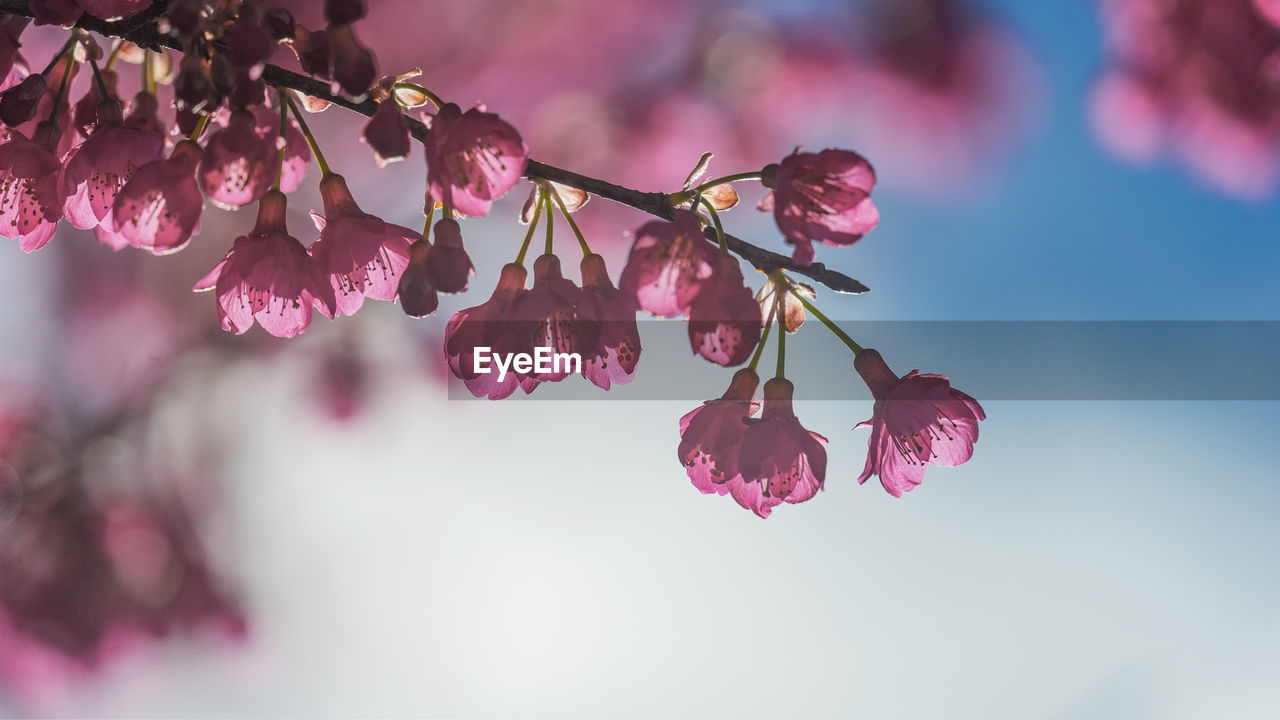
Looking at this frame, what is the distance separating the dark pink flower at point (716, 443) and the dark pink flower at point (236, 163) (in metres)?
0.20

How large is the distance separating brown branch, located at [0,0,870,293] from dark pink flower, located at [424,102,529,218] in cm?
2

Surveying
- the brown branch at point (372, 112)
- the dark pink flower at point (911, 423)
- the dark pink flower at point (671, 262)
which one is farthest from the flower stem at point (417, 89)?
the dark pink flower at point (911, 423)

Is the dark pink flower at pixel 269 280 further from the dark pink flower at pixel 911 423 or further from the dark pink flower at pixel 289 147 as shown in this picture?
the dark pink flower at pixel 911 423

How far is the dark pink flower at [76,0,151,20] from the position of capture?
28 centimetres

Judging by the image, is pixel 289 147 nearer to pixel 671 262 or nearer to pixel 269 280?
pixel 269 280

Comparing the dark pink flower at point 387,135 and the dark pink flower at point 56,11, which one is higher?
the dark pink flower at point 56,11

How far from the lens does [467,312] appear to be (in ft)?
1.03

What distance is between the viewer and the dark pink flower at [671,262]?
270 mm

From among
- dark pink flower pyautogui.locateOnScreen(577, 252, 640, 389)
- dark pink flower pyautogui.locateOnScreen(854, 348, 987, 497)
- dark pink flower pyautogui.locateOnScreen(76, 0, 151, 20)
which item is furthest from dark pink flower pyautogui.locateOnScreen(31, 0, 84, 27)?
dark pink flower pyautogui.locateOnScreen(854, 348, 987, 497)

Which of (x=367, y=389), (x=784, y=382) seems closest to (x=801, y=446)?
(x=784, y=382)

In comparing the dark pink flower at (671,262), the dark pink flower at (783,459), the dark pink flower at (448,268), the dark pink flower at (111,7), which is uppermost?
the dark pink flower at (111,7)

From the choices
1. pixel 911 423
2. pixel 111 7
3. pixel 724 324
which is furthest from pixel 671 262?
pixel 111 7

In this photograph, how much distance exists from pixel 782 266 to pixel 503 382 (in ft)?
0.43

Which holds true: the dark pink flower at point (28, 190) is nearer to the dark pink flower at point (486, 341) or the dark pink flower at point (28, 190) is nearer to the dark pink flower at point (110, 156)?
the dark pink flower at point (110, 156)
